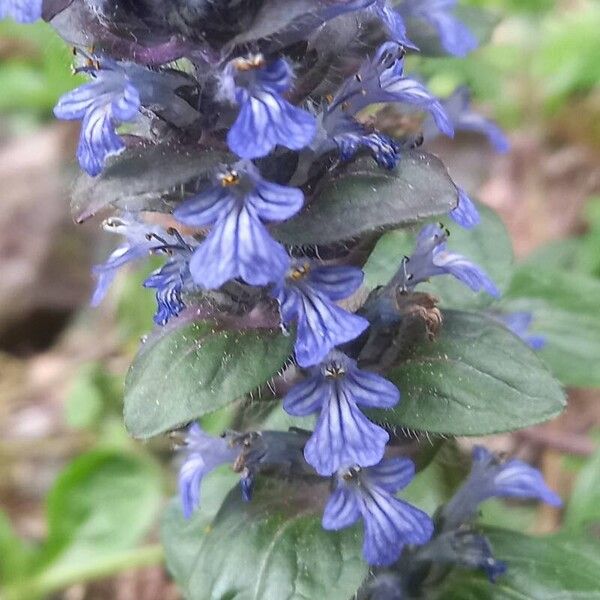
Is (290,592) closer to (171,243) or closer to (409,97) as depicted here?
(171,243)

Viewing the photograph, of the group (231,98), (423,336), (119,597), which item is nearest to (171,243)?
(231,98)

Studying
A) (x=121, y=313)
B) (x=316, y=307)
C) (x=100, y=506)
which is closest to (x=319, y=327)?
(x=316, y=307)

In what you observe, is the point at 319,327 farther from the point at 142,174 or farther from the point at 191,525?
the point at 191,525

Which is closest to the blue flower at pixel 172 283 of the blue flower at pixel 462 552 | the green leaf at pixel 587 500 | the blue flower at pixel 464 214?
the blue flower at pixel 464 214

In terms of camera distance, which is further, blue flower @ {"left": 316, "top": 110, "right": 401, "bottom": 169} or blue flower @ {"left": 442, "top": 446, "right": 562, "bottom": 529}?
blue flower @ {"left": 442, "top": 446, "right": 562, "bottom": 529}

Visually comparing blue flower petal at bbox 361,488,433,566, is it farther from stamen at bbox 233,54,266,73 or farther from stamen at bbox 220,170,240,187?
stamen at bbox 233,54,266,73

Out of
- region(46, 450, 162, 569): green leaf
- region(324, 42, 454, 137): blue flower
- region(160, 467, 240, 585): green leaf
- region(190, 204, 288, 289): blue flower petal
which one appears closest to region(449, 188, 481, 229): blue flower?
region(324, 42, 454, 137): blue flower

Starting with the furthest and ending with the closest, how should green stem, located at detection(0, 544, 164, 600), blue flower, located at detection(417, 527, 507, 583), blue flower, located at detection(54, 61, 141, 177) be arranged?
green stem, located at detection(0, 544, 164, 600) < blue flower, located at detection(417, 527, 507, 583) < blue flower, located at detection(54, 61, 141, 177)
